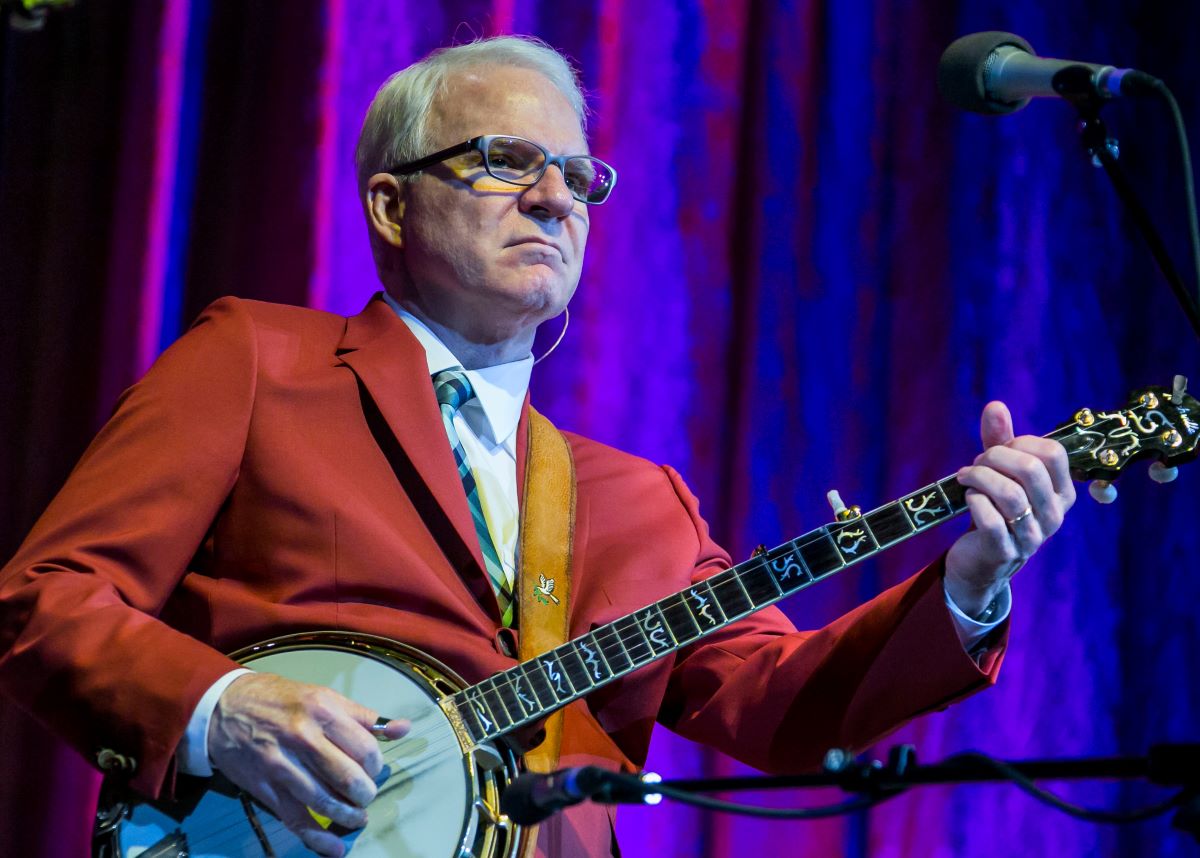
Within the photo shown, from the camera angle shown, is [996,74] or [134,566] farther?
[134,566]

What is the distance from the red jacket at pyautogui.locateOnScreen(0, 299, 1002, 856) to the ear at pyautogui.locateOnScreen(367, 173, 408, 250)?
296 mm

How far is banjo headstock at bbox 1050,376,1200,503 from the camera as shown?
222cm

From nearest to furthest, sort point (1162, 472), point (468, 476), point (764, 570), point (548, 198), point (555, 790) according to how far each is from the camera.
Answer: point (555, 790) → point (1162, 472) → point (764, 570) → point (468, 476) → point (548, 198)

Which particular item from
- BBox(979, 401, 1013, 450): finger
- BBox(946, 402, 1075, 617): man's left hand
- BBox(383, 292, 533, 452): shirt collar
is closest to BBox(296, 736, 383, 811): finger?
BBox(383, 292, 533, 452): shirt collar

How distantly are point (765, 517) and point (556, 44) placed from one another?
1313 mm

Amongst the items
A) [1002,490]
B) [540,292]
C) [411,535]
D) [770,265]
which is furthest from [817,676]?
[770,265]

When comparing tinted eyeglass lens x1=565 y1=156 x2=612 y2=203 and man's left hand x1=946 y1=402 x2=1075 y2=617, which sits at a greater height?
tinted eyeglass lens x1=565 y1=156 x2=612 y2=203

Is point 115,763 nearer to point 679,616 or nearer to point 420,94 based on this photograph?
point 679,616

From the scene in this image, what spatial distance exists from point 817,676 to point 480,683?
65 centimetres

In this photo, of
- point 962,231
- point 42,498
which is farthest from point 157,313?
point 962,231

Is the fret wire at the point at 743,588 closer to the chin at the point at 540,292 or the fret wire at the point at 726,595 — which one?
the fret wire at the point at 726,595

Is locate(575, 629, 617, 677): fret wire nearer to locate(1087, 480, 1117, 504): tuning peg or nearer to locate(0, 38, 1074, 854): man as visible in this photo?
locate(0, 38, 1074, 854): man

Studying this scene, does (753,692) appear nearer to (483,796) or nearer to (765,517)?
(483,796)

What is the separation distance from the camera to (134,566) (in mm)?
2213
